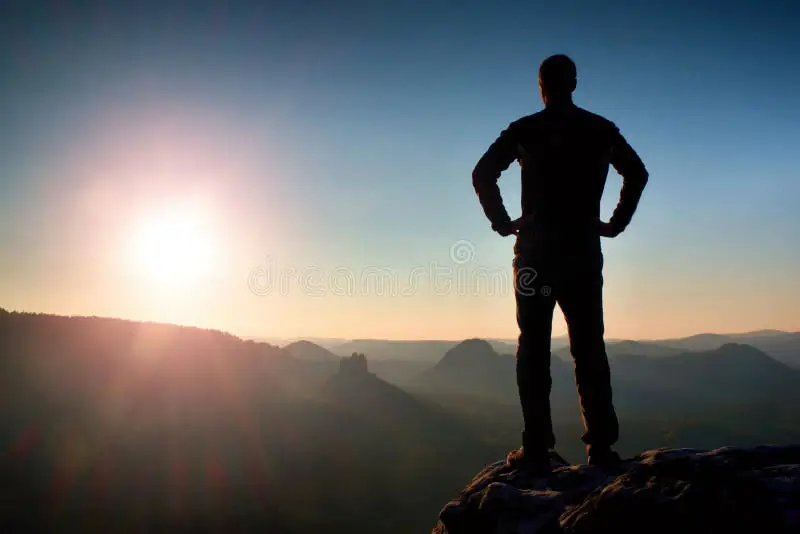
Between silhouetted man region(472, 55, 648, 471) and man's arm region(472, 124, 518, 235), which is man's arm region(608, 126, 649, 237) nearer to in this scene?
silhouetted man region(472, 55, 648, 471)

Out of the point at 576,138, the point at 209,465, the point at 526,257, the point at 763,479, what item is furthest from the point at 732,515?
the point at 209,465

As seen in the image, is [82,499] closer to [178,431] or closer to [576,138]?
[178,431]

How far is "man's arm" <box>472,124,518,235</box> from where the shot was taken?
567 cm

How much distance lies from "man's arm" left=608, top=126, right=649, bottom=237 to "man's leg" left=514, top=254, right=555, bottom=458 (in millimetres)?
1227

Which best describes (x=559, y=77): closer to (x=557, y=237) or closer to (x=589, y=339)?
(x=557, y=237)

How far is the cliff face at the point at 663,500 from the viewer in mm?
2912

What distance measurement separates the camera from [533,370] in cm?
564

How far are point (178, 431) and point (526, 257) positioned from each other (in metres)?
157

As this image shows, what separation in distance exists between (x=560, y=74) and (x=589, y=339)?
319cm

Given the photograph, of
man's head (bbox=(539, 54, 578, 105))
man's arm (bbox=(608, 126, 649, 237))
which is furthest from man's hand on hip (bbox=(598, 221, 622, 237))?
man's head (bbox=(539, 54, 578, 105))

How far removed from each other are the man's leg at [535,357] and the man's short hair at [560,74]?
2135 mm

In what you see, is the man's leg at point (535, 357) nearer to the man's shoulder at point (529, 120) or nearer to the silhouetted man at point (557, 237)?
the silhouetted man at point (557, 237)

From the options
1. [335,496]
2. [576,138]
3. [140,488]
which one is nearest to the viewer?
[576,138]

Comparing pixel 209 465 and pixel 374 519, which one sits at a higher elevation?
pixel 209 465
